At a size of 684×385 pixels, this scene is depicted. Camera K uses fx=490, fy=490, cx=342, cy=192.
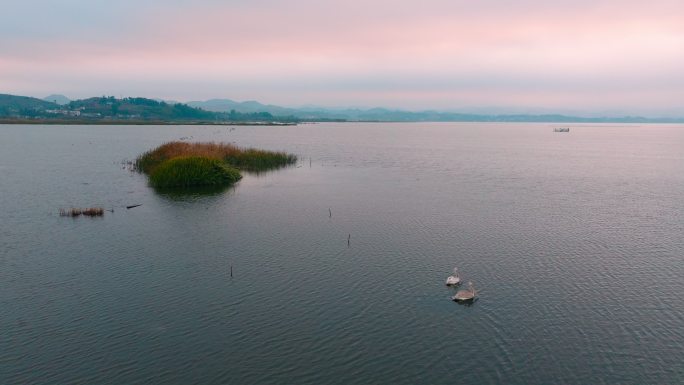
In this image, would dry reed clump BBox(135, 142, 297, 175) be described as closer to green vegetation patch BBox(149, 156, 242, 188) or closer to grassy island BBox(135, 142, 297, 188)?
grassy island BBox(135, 142, 297, 188)

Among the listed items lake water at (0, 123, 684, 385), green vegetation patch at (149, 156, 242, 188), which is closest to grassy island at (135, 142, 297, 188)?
green vegetation patch at (149, 156, 242, 188)

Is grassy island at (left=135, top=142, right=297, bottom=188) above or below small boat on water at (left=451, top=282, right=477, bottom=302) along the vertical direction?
above

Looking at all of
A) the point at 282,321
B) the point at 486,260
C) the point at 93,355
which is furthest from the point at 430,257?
the point at 93,355

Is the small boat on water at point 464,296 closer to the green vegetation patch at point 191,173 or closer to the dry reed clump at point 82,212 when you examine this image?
the dry reed clump at point 82,212

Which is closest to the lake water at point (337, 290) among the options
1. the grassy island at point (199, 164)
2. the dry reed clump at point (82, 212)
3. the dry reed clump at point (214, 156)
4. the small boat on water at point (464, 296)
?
the small boat on water at point (464, 296)

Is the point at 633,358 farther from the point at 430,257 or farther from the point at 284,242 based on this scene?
the point at 284,242

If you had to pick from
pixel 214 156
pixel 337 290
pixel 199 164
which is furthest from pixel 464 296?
pixel 214 156
